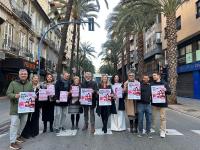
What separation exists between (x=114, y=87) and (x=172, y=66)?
1439cm

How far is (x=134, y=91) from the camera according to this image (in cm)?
991

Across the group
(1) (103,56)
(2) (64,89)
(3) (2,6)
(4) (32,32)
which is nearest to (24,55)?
(4) (32,32)

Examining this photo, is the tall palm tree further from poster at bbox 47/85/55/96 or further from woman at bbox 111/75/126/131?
poster at bbox 47/85/55/96

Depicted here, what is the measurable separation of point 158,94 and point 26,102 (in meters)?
3.80

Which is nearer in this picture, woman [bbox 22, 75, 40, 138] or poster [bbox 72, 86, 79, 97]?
woman [bbox 22, 75, 40, 138]

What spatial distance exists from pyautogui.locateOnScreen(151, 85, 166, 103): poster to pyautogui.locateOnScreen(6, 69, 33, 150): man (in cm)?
356

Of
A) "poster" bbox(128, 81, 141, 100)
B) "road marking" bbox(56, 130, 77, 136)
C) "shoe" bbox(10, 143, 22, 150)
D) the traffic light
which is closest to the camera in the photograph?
"shoe" bbox(10, 143, 22, 150)

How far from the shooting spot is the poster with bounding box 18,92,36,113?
27.3ft

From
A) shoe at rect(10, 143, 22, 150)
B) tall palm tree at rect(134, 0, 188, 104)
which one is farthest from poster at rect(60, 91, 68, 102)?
tall palm tree at rect(134, 0, 188, 104)

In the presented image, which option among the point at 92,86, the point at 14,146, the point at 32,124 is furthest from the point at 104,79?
the point at 14,146

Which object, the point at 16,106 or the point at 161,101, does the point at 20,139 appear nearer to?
the point at 16,106

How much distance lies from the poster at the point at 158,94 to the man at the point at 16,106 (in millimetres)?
3564

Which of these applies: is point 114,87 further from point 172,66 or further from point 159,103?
point 172,66

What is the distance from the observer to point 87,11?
44.1 meters
